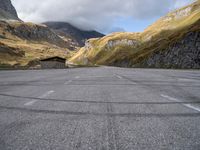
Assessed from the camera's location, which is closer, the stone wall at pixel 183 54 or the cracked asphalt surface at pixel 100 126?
the cracked asphalt surface at pixel 100 126

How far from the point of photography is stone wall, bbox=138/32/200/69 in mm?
64062

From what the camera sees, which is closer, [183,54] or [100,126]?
[100,126]

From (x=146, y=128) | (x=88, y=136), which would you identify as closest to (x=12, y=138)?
(x=88, y=136)

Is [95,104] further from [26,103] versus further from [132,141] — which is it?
[132,141]

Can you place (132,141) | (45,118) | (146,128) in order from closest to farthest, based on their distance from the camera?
1. (132,141)
2. (146,128)
3. (45,118)

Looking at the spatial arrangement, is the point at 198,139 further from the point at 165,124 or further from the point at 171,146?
the point at 165,124

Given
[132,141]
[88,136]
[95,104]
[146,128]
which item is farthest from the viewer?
[95,104]

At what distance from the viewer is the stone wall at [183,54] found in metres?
64.1

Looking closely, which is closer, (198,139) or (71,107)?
(198,139)

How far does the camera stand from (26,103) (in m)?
7.68

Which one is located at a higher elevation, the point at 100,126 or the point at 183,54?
the point at 183,54

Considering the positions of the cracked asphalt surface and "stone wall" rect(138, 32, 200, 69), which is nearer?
the cracked asphalt surface

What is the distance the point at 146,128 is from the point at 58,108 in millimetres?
2724

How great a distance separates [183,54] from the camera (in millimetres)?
69812
